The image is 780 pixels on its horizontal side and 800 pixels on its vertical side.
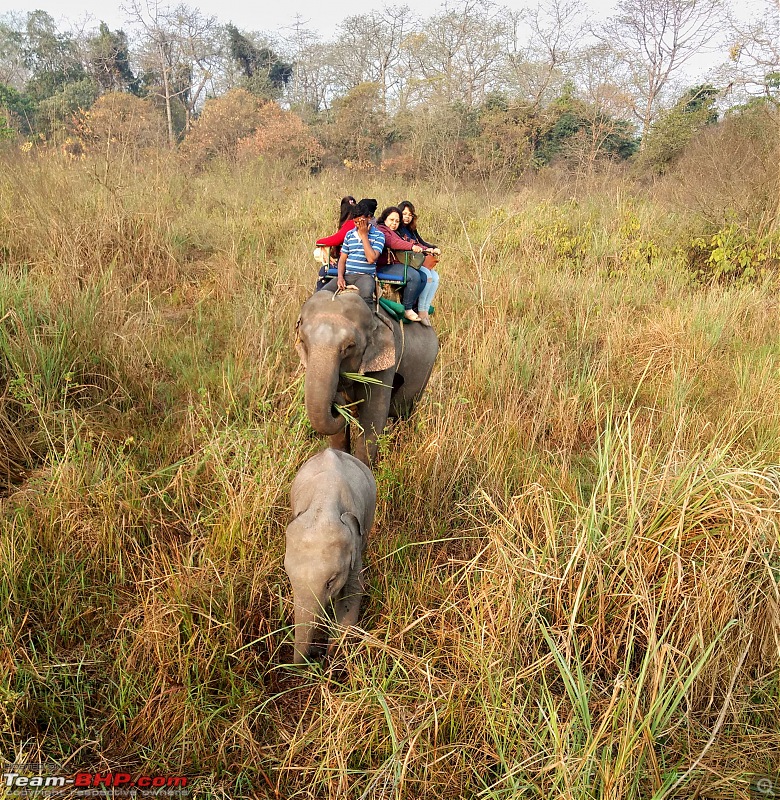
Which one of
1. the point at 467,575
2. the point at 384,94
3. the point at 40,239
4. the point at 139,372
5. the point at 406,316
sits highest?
the point at 384,94

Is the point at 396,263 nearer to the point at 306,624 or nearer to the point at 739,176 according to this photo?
the point at 306,624

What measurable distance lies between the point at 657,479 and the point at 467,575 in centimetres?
83

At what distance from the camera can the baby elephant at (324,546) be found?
1789mm

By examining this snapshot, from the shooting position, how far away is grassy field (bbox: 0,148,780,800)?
5.55 feet

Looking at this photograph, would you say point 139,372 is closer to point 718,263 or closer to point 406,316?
point 406,316

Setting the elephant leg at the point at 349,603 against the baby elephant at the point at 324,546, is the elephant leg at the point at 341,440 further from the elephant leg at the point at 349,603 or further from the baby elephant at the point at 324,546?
the elephant leg at the point at 349,603

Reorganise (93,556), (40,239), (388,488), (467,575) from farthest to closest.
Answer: (40,239), (388,488), (93,556), (467,575)

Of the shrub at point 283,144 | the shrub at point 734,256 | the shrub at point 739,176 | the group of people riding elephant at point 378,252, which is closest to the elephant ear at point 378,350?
the group of people riding elephant at point 378,252

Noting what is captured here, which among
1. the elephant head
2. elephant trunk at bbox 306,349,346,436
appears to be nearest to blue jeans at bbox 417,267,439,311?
the elephant head

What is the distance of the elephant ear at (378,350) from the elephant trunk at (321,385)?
217mm

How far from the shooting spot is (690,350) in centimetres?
475

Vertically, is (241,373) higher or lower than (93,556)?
higher

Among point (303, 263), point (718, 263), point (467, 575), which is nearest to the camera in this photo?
point (467, 575)

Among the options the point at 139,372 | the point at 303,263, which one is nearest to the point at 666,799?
the point at 139,372
